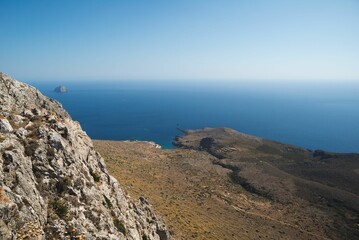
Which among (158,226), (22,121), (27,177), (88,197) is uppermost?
(22,121)

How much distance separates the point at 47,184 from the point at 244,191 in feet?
226

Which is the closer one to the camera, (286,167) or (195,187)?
(195,187)

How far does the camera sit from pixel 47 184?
17.2 metres

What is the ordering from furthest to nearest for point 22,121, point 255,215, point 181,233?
point 255,215 < point 181,233 < point 22,121

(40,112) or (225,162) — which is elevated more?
(40,112)

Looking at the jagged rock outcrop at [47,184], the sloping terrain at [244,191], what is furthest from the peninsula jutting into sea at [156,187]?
the sloping terrain at [244,191]

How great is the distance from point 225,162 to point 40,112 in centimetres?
9048

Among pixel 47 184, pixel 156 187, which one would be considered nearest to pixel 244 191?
pixel 156 187

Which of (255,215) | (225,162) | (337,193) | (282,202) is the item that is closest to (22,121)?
(255,215)

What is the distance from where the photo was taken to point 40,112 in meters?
24.5

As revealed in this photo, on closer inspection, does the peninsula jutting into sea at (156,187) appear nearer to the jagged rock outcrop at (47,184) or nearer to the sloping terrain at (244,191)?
the jagged rock outcrop at (47,184)

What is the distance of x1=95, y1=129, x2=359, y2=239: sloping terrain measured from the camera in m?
50.7

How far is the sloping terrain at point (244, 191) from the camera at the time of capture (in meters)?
50.7

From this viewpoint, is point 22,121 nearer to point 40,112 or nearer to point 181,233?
point 40,112
